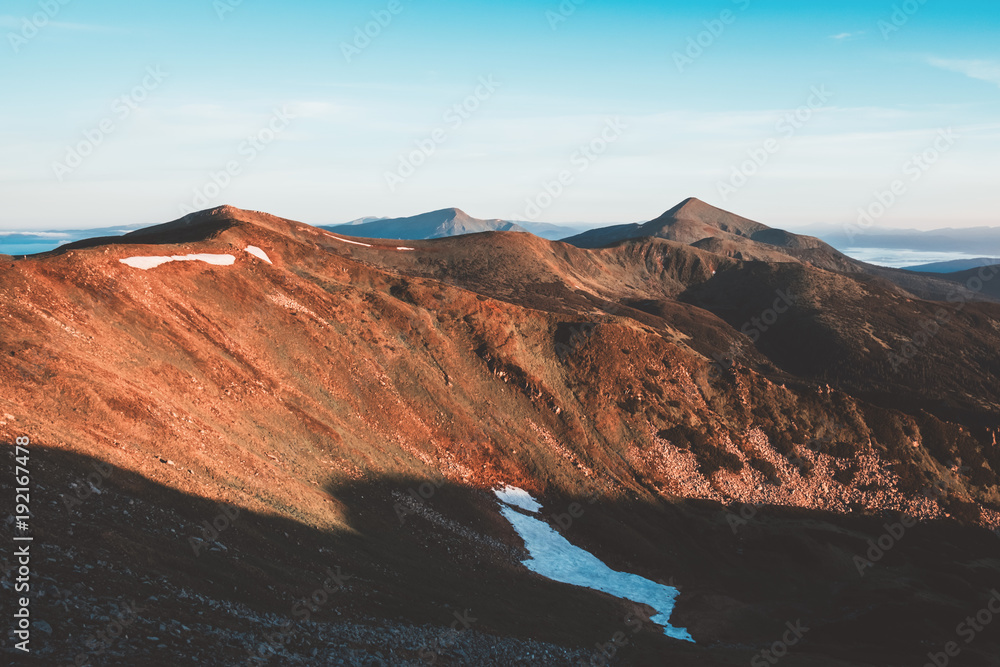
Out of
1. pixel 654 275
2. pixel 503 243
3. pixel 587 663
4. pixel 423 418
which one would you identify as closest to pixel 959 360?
pixel 654 275

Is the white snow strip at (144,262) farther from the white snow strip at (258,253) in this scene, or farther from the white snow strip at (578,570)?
the white snow strip at (578,570)

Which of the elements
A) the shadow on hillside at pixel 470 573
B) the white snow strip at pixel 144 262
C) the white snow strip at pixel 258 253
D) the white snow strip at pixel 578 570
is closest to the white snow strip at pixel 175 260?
the white snow strip at pixel 144 262

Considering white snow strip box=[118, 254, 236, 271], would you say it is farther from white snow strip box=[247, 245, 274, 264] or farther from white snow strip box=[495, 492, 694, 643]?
white snow strip box=[495, 492, 694, 643]

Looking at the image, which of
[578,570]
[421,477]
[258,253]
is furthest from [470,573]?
[258,253]

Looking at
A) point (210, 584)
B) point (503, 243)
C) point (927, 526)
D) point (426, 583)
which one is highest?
point (503, 243)

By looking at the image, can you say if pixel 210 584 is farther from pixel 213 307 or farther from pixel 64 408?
pixel 213 307

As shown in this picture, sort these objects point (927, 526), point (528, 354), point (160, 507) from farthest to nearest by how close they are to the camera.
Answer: point (528, 354), point (927, 526), point (160, 507)
